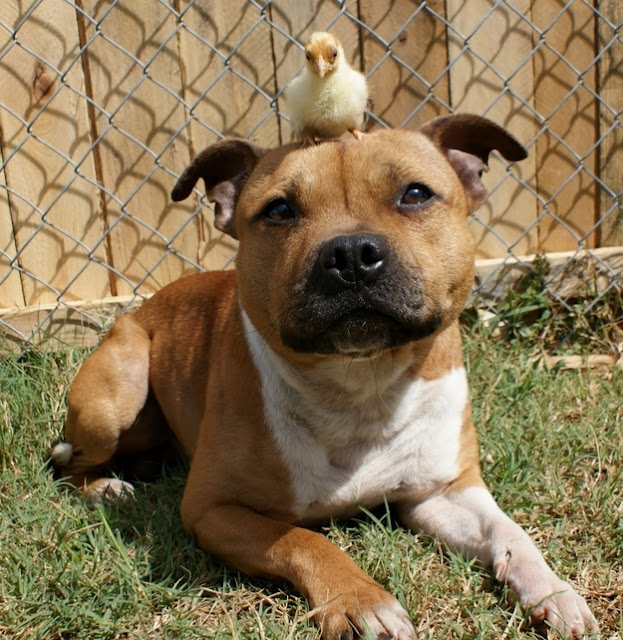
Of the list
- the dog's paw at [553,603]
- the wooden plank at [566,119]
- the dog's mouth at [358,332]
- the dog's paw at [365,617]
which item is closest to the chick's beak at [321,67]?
the dog's mouth at [358,332]

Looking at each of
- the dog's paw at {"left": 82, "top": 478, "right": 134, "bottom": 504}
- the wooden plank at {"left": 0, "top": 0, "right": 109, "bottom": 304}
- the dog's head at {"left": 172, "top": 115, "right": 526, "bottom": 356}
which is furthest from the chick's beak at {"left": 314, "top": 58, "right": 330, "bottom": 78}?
the wooden plank at {"left": 0, "top": 0, "right": 109, "bottom": 304}

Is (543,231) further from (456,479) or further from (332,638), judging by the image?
(332,638)

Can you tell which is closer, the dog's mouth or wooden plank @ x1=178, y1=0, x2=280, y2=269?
the dog's mouth

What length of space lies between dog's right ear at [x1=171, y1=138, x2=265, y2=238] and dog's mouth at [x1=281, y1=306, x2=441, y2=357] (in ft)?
3.17

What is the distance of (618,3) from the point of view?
5.37 metres

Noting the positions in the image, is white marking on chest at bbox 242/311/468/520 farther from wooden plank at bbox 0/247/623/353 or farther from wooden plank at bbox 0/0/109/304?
wooden plank at bbox 0/0/109/304

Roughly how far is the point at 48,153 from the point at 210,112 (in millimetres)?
1007

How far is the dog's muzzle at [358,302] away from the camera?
9.77ft

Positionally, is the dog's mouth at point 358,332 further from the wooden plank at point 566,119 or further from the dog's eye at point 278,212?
the wooden plank at point 566,119

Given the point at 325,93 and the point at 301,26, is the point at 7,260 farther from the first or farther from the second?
the point at 325,93

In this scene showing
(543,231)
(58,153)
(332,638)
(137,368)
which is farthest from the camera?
(543,231)

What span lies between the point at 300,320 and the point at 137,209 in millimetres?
2575

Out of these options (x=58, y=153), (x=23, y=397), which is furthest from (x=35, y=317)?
(x=58, y=153)

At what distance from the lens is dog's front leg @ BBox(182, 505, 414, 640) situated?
2908mm
